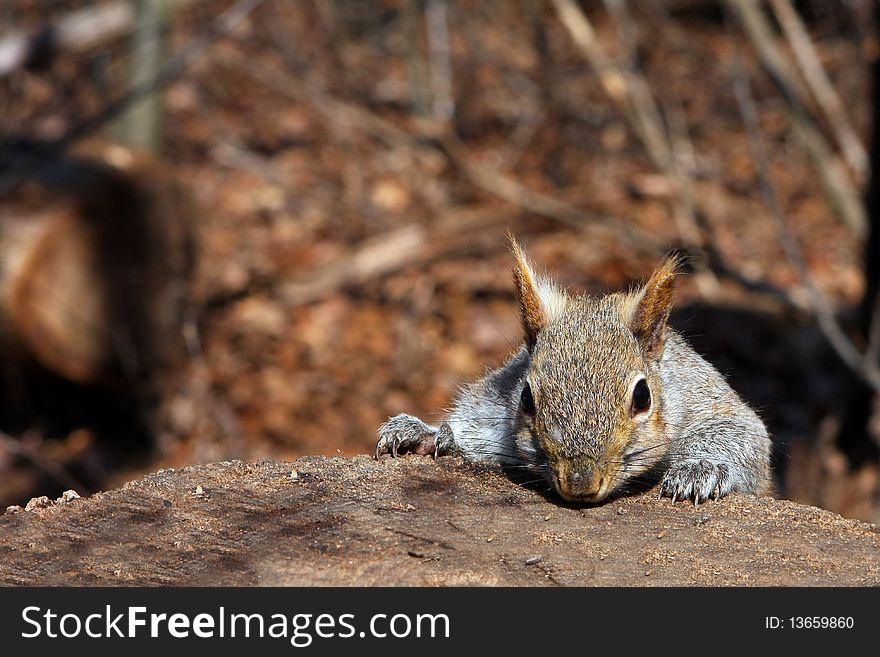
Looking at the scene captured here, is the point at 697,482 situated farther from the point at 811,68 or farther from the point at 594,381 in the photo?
the point at 811,68

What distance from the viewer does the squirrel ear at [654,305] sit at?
158 inches

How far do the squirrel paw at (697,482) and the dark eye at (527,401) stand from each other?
19.9 inches

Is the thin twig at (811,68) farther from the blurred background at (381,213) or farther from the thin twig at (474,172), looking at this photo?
the thin twig at (474,172)

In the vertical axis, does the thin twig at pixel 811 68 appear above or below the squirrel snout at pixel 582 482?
above

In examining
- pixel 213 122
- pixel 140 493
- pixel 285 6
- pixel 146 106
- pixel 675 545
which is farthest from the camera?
pixel 285 6

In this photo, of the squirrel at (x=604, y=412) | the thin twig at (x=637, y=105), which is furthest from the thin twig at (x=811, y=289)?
the squirrel at (x=604, y=412)

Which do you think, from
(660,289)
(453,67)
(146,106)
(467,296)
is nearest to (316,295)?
(467,296)

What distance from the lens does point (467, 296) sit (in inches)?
419

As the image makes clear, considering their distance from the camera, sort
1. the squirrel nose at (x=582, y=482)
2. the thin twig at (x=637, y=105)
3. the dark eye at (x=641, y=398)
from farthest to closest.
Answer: the thin twig at (x=637, y=105)
the dark eye at (x=641, y=398)
the squirrel nose at (x=582, y=482)

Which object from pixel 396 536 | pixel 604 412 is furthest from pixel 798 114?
pixel 396 536

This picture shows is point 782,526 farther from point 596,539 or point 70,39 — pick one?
point 70,39

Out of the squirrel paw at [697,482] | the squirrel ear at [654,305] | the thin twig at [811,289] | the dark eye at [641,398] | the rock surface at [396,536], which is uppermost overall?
the thin twig at [811,289]

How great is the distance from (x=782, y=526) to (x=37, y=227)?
587cm
